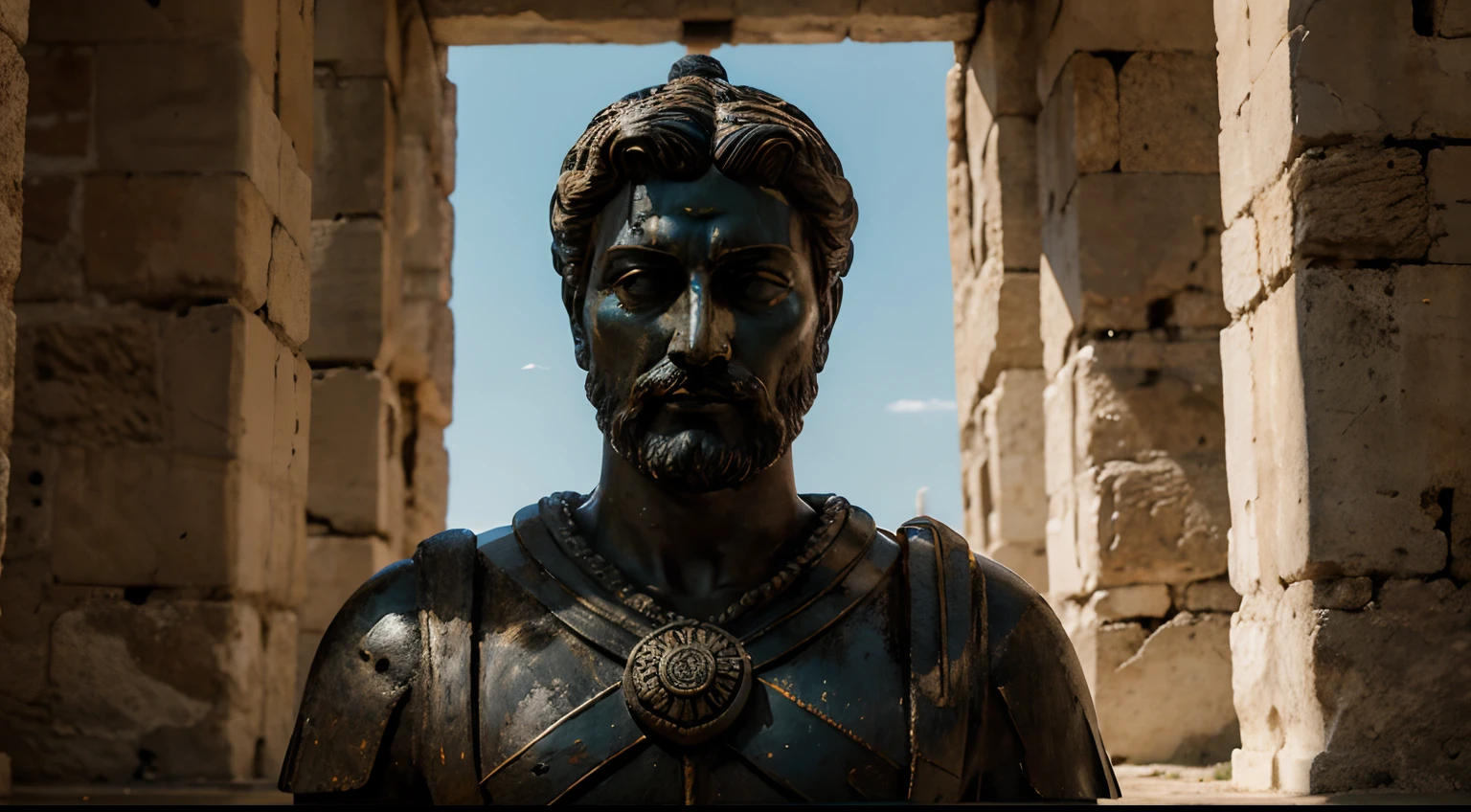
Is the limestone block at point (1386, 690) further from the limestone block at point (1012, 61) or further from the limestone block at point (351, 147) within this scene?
the limestone block at point (351, 147)

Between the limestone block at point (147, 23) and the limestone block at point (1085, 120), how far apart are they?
4.15m

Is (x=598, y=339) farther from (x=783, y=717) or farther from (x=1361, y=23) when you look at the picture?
(x=1361, y=23)

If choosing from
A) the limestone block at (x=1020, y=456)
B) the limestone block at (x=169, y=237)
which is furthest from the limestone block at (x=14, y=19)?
the limestone block at (x=1020, y=456)

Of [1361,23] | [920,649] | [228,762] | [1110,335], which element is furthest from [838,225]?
[1110,335]

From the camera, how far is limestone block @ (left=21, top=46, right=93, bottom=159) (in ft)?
18.0

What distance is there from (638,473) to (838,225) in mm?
489

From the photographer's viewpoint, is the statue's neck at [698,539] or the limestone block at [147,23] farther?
the limestone block at [147,23]

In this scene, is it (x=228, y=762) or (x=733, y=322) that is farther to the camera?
(x=228, y=762)

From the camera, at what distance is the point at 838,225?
96.6 inches

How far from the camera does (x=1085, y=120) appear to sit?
7953 millimetres

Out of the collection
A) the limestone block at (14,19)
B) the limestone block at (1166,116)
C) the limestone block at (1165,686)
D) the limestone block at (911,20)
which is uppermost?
the limestone block at (911,20)

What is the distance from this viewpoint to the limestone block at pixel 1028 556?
9.42 meters

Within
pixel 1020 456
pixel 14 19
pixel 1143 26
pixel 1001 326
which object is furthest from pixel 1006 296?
pixel 14 19

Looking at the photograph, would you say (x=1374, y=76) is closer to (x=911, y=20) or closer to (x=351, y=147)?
(x=911, y=20)
